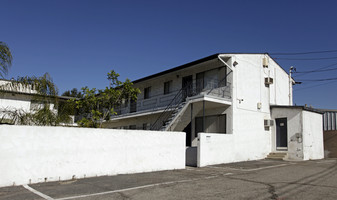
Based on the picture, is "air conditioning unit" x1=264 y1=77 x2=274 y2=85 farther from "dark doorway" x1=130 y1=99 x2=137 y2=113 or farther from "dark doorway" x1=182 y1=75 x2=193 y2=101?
"dark doorway" x1=130 y1=99 x2=137 y2=113

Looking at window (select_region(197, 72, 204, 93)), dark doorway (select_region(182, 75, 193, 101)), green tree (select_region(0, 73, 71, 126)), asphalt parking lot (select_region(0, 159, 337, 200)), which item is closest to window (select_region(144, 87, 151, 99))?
dark doorway (select_region(182, 75, 193, 101))

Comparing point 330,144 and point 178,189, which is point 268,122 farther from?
point 178,189

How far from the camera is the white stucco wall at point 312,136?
1656 centimetres

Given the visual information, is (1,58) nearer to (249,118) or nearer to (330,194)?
(330,194)

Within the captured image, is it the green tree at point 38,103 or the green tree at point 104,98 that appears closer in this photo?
the green tree at point 38,103

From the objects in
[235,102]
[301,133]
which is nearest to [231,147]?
[235,102]

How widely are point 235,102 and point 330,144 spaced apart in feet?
29.6

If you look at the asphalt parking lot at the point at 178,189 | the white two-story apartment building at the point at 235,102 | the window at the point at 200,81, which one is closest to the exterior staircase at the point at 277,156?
the white two-story apartment building at the point at 235,102

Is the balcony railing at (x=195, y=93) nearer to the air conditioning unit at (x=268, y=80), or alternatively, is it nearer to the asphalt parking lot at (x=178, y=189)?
the air conditioning unit at (x=268, y=80)

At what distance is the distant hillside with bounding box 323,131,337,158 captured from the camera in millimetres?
19234

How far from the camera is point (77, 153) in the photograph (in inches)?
359

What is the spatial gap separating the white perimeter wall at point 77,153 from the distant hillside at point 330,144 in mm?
13099

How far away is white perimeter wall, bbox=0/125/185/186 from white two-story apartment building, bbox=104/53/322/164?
385 centimetres

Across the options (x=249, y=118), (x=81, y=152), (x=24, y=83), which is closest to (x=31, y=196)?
(x=81, y=152)
